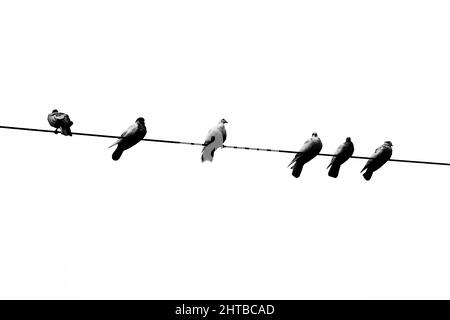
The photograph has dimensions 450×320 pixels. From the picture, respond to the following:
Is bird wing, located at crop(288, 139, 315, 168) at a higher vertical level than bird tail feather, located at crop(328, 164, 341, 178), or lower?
Result: higher

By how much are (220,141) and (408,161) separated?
4.54 metres

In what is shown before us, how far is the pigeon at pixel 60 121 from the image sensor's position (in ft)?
70.7

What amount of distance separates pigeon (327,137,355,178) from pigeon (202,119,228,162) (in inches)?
85.7

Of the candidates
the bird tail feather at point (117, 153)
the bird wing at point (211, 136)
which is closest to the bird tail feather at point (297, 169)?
the bird wing at point (211, 136)

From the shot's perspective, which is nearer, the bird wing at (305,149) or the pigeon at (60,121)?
the pigeon at (60,121)

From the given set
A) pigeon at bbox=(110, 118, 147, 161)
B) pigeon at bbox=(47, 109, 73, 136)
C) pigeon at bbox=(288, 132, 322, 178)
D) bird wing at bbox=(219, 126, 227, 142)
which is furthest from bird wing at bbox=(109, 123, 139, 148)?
pigeon at bbox=(288, 132, 322, 178)

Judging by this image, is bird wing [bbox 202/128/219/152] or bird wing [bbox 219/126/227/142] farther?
bird wing [bbox 219/126/227/142]

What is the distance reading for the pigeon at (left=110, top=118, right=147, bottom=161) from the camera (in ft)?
72.7

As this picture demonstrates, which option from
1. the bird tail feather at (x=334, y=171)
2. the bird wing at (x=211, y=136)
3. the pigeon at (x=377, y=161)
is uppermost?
the bird wing at (x=211, y=136)

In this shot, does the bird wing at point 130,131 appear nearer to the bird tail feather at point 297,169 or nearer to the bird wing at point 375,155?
the bird tail feather at point 297,169

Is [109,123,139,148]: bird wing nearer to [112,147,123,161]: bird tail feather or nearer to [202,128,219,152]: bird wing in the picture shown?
[112,147,123,161]: bird tail feather

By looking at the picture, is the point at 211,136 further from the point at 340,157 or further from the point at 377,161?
the point at 377,161

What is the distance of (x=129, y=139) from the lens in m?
22.2

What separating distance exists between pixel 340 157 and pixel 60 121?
17.4ft
